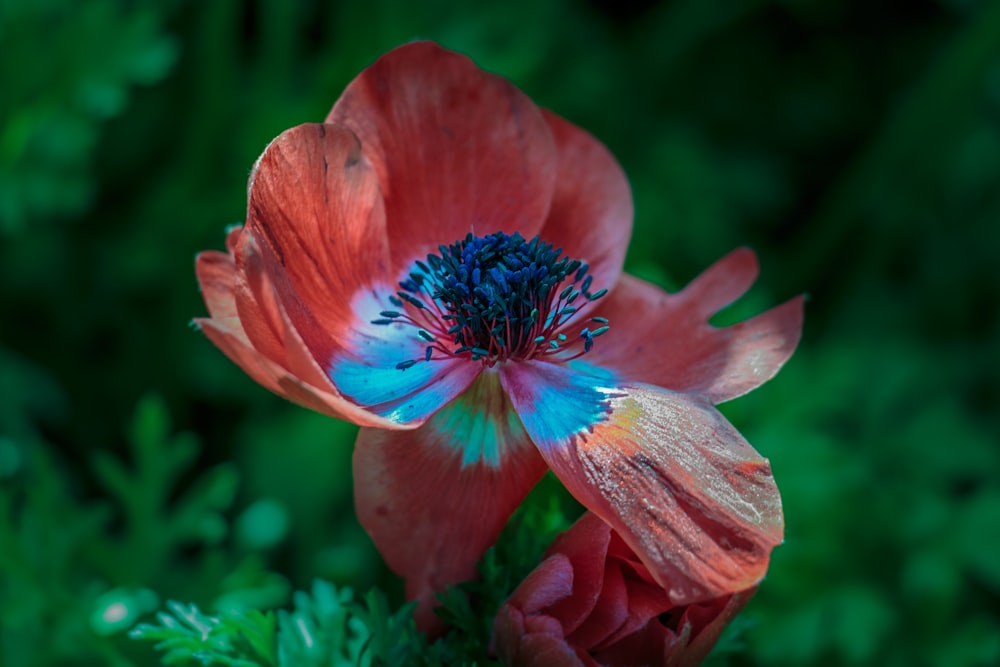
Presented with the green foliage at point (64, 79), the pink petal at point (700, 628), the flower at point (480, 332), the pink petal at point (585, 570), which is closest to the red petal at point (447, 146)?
the flower at point (480, 332)

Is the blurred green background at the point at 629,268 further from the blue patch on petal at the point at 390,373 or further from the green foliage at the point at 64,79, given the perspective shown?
the blue patch on petal at the point at 390,373

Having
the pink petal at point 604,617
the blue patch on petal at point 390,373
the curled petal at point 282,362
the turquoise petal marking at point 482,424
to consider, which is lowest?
the pink petal at point 604,617

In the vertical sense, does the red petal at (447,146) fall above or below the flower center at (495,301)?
above

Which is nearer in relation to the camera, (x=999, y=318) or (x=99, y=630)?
(x=99, y=630)

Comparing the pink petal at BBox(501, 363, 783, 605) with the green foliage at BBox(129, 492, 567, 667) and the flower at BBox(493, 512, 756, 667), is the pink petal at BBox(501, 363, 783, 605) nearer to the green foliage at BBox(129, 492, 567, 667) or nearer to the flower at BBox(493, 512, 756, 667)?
the flower at BBox(493, 512, 756, 667)

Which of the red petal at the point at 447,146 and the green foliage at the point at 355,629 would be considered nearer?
the green foliage at the point at 355,629

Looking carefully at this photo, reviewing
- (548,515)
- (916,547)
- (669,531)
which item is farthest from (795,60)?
(669,531)

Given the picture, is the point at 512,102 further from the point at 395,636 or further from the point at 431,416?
the point at 395,636
